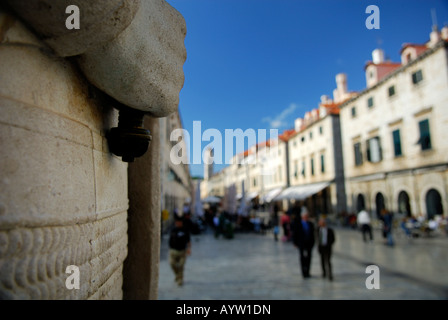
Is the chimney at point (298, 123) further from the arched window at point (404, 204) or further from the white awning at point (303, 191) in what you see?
the arched window at point (404, 204)

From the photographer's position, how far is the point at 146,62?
1062mm

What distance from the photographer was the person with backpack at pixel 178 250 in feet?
20.8

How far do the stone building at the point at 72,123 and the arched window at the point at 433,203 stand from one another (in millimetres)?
20037

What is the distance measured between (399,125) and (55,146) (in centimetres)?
2230

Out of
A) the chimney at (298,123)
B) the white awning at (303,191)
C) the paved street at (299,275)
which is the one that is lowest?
the paved street at (299,275)

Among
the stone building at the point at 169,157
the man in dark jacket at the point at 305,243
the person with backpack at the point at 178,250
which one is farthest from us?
the stone building at the point at 169,157

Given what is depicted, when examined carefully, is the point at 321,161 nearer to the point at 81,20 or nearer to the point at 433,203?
the point at 433,203

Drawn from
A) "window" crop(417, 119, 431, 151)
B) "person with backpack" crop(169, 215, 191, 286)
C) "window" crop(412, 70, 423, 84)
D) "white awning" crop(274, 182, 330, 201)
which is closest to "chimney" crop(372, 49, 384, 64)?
"window" crop(412, 70, 423, 84)

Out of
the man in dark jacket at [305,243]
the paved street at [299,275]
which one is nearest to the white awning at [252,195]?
the paved street at [299,275]

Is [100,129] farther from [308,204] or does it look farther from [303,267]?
[308,204]

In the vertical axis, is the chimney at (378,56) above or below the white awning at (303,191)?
above

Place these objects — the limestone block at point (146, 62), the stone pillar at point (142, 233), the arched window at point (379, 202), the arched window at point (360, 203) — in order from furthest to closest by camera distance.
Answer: the arched window at point (360, 203), the arched window at point (379, 202), the stone pillar at point (142, 233), the limestone block at point (146, 62)

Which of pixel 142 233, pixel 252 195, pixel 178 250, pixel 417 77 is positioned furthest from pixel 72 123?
pixel 252 195
